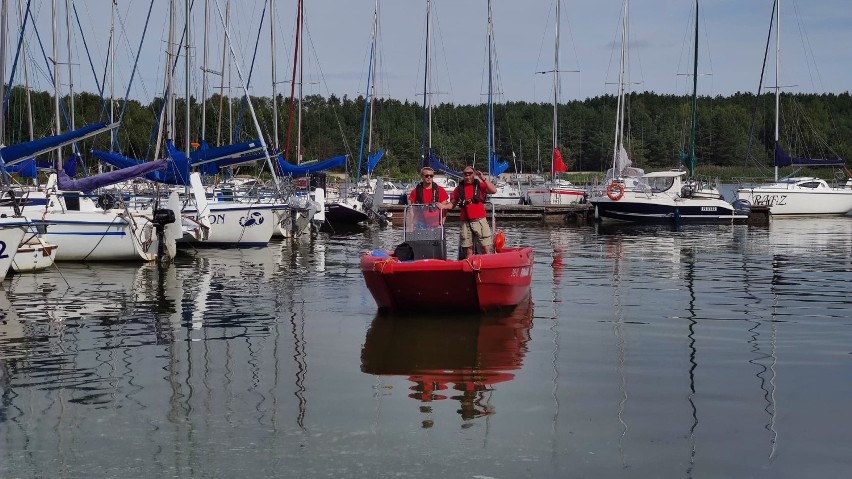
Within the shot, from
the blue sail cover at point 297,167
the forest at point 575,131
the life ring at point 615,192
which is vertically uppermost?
the forest at point 575,131

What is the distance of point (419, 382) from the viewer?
10.2m

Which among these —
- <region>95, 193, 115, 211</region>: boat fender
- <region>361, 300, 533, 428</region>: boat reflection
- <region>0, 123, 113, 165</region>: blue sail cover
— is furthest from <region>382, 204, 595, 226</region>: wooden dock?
<region>361, 300, 533, 428</region>: boat reflection

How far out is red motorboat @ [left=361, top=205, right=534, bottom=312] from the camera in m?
13.5

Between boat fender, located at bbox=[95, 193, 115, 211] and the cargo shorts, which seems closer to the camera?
the cargo shorts

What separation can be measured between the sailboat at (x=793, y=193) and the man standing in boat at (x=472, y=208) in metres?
35.2

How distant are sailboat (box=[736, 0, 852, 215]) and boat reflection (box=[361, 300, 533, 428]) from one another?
35.8m

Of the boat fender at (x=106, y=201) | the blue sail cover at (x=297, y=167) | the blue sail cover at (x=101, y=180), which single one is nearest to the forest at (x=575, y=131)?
the blue sail cover at (x=297, y=167)

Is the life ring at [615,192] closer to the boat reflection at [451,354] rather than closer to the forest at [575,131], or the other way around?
the boat reflection at [451,354]

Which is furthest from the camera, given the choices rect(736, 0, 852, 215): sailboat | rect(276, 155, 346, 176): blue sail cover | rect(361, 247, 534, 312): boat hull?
rect(736, 0, 852, 215): sailboat

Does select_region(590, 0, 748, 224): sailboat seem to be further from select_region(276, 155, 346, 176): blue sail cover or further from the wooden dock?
select_region(276, 155, 346, 176): blue sail cover

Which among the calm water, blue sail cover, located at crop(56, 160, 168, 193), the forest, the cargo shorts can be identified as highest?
the forest

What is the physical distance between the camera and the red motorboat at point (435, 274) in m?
13.5

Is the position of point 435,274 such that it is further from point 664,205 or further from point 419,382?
point 664,205

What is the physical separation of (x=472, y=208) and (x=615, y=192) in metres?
30.5
